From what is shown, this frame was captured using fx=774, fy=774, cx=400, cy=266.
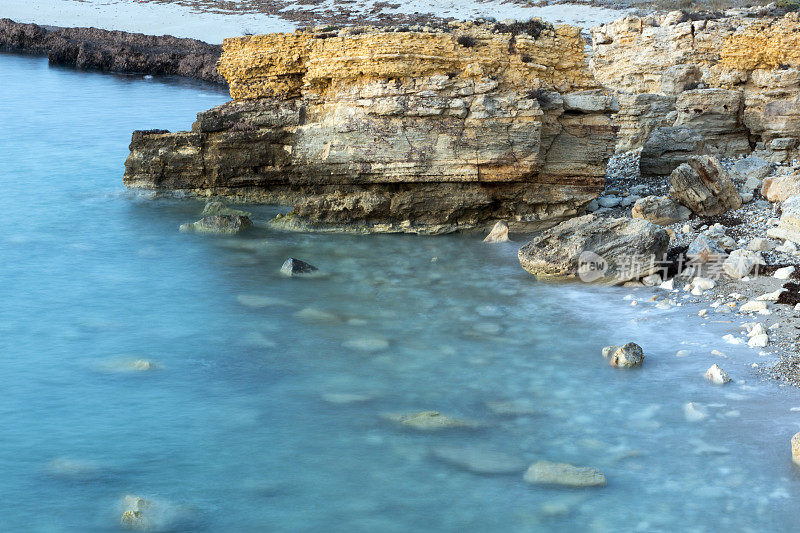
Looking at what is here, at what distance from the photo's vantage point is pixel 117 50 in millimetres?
34125

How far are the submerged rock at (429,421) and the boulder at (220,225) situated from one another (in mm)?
6528

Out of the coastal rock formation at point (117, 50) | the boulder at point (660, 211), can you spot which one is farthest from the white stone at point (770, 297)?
the coastal rock formation at point (117, 50)

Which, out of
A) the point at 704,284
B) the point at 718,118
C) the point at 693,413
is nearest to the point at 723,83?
the point at 718,118

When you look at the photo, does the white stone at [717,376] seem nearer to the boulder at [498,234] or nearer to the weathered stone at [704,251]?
the weathered stone at [704,251]

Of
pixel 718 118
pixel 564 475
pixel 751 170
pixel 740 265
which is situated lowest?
pixel 564 475

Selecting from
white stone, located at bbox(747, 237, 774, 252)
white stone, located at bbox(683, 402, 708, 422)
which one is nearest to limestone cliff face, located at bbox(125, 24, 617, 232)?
white stone, located at bbox(747, 237, 774, 252)

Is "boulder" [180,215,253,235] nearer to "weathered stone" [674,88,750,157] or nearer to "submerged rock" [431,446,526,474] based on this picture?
"submerged rock" [431,446,526,474]

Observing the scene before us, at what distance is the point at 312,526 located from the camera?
5.60 meters

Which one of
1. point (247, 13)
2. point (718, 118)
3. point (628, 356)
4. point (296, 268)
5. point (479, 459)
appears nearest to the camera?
point (479, 459)

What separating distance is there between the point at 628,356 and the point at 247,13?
41541mm

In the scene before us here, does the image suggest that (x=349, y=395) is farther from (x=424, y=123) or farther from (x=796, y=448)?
(x=424, y=123)

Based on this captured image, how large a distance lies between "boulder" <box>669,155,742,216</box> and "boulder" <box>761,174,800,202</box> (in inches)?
18.8

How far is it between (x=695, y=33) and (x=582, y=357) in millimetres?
10062

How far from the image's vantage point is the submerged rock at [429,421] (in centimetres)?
Result: 681
